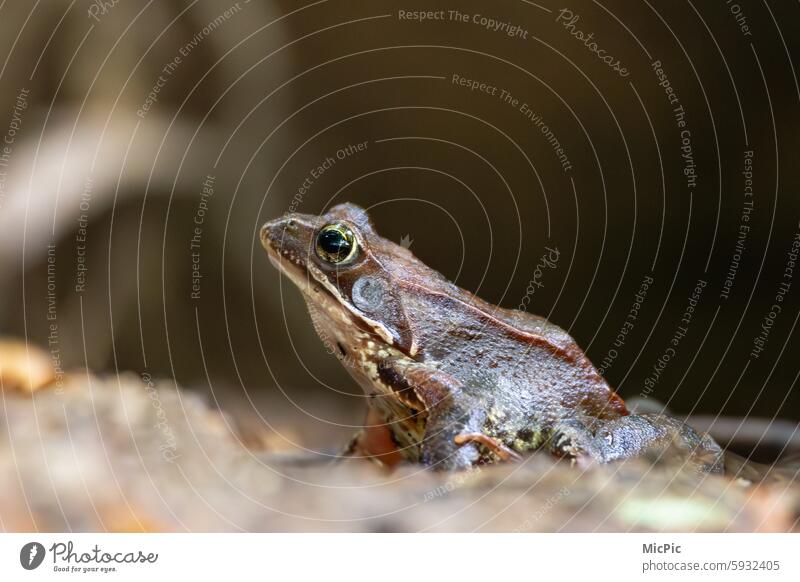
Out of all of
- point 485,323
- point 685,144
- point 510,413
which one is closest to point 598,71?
point 685,144

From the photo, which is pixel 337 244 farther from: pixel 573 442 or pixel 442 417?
pixel 573 442

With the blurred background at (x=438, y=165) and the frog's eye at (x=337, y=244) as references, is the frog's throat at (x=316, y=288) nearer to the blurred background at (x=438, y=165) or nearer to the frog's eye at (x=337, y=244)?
the frog's eye at (x=337, y=244)

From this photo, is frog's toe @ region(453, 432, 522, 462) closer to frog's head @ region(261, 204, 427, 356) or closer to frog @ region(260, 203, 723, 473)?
frog @ region(260, 203, 723, 473)

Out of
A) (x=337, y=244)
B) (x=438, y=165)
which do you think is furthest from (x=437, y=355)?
(x=438, y=165)

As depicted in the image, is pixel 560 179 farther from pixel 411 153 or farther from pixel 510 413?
pixel 510 413

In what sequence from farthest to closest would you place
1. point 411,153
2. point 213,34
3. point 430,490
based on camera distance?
point 411,153 → point 213,34 → point 430,490

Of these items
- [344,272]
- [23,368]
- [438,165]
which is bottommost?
[23,368]
